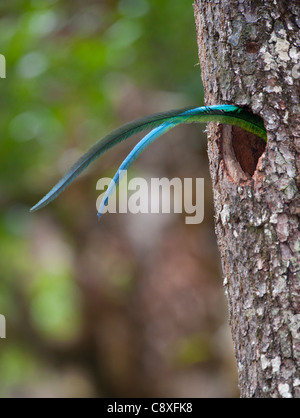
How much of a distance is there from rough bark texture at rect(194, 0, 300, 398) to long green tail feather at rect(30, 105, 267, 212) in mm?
29

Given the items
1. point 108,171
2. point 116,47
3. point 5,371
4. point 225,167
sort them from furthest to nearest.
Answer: point 5,371, point 108,171, point 116,47, point 225,167

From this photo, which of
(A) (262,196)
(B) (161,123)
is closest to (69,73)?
(B) (161,123)

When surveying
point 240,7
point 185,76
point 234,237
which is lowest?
point 234,237

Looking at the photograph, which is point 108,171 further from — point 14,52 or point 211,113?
point 211,113

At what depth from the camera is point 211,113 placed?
1.22 metres

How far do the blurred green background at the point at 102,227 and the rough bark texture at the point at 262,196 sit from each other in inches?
67.8

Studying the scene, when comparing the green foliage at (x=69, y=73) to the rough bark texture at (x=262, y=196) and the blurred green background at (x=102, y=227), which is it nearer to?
the blurred green background at (x=102, y=227)

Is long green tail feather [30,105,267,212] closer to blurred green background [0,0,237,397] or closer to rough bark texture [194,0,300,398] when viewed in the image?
rough bark texture [194,0,300,398]

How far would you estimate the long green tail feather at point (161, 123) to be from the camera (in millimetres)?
1142

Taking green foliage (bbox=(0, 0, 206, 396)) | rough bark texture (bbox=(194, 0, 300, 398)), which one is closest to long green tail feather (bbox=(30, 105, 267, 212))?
rough bark texture (bbox=(194, 0, 300, 398))

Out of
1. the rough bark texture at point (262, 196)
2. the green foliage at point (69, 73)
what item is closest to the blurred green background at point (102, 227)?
the green foliage at point (69, 73)

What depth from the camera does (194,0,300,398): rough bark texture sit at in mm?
1146

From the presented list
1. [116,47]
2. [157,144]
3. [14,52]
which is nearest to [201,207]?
[157,144]
